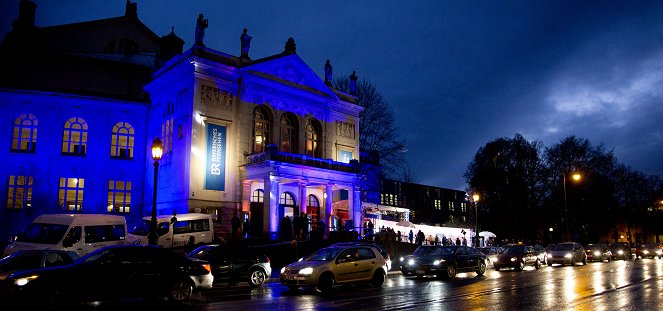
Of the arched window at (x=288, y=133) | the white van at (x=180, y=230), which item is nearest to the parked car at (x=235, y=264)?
the white van at (x=180, y=230)

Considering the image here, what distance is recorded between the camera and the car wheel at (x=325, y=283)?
16.9 meters

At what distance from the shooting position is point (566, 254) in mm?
34125

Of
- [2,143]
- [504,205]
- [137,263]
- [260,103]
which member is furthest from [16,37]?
[504,205]

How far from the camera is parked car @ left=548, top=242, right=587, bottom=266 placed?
34188mm

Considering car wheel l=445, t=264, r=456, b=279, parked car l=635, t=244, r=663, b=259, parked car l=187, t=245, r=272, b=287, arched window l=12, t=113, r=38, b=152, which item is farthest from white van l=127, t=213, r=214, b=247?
parked car l=635, t=244, r=663, b=259

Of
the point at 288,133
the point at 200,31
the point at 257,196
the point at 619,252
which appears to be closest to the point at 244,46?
the point at 200,31

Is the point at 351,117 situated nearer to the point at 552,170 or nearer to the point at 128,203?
the point at 128,203

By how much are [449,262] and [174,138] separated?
21648 mm

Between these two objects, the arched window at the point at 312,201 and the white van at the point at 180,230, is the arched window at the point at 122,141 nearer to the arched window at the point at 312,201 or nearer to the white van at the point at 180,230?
the white van at the point at 180,230

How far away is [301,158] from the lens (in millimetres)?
36406

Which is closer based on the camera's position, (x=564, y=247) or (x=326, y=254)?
(x=326, y=254)

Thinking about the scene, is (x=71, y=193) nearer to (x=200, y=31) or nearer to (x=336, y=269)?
(x=200, y=31)

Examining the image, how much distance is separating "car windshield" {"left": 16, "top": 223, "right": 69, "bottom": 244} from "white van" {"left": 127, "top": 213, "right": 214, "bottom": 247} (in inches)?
170

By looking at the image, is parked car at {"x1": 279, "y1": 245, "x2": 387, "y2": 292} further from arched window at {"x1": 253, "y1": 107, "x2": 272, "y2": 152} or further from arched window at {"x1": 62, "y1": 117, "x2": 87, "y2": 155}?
arched window at {"x1": 62, "y1": 117, "x2": 87, "y2": 155}
